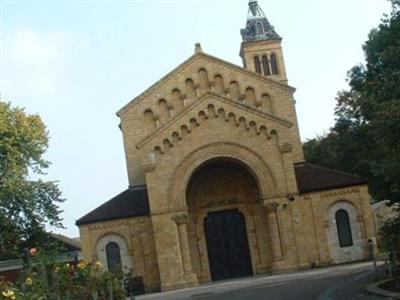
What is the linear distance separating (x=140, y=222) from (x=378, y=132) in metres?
21.9

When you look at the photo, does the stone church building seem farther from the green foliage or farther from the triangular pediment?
the green foliage

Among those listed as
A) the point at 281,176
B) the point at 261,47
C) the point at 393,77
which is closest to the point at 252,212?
the point at 281,176

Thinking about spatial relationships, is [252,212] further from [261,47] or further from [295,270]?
[261,47]

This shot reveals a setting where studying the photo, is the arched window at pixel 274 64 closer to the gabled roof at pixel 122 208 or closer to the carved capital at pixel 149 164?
the gabled roof at pixel 122 208

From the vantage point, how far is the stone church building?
36906mm

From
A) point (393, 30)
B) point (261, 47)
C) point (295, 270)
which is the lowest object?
point (295, 270)

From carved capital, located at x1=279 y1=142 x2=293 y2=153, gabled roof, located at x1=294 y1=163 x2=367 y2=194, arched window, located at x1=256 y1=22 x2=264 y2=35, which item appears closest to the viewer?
carved capital, located at x1=279 y1=142 x2=293 y2=153

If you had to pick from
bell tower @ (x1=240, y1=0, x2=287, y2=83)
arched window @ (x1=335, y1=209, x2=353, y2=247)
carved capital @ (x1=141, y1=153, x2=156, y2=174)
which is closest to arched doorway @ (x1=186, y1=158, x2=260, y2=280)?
carved capital @ (x1=141, y1=153, x2=156, y2=174)

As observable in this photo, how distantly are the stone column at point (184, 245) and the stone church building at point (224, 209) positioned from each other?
50 millimetres

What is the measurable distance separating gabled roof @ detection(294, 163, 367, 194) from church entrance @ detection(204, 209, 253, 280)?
3.92 m

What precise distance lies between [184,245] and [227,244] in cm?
382

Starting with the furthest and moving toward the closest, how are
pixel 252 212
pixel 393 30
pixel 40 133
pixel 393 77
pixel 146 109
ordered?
1. pixel 40 133
2. pixel 146 109
3. pixel 252 212
4. pixel 393 30
5. pixel 393 77

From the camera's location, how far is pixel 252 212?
39.7 meters

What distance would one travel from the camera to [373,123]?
61.4 feet
